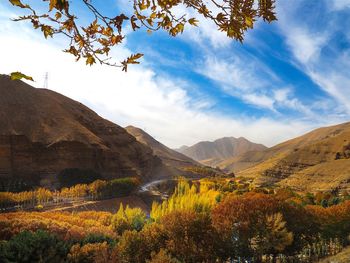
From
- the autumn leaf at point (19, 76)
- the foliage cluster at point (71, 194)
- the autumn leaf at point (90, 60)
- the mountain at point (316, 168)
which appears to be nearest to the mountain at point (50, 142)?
the foliage cluster at point (71, 194)

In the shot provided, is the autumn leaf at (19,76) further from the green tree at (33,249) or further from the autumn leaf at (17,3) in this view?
the green tree at (33,249)

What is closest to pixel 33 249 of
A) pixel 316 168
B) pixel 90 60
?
pixel 90 60

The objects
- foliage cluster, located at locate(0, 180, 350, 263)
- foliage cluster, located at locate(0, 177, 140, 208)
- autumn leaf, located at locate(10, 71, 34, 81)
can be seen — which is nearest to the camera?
autumn leaf, located at locate(10, 71, 34, 81)

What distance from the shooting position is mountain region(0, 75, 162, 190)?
5734 cm

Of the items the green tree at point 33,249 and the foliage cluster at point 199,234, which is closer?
the green tree at point 33,249

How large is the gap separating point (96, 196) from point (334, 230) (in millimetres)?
27921

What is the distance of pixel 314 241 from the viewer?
66.8 ft

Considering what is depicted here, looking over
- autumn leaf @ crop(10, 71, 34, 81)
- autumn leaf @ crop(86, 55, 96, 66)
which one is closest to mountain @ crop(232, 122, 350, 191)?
autumn leaf @ crop(86, 55, 96, 66)

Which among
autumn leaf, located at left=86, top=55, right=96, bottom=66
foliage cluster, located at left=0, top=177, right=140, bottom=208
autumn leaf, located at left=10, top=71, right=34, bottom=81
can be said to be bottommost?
foliage cluster, located at left=0, top=177, right=140, bottom=208

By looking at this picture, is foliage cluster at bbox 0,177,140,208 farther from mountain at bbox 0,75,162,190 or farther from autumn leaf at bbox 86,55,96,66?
autumn leaf at bbox 86,55,96,66

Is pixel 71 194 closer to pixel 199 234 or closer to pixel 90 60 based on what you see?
pixel 199 234

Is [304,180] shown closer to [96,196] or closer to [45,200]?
[96,196]

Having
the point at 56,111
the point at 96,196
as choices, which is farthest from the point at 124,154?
the point at 96,196

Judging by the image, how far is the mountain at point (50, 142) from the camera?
188 ft
